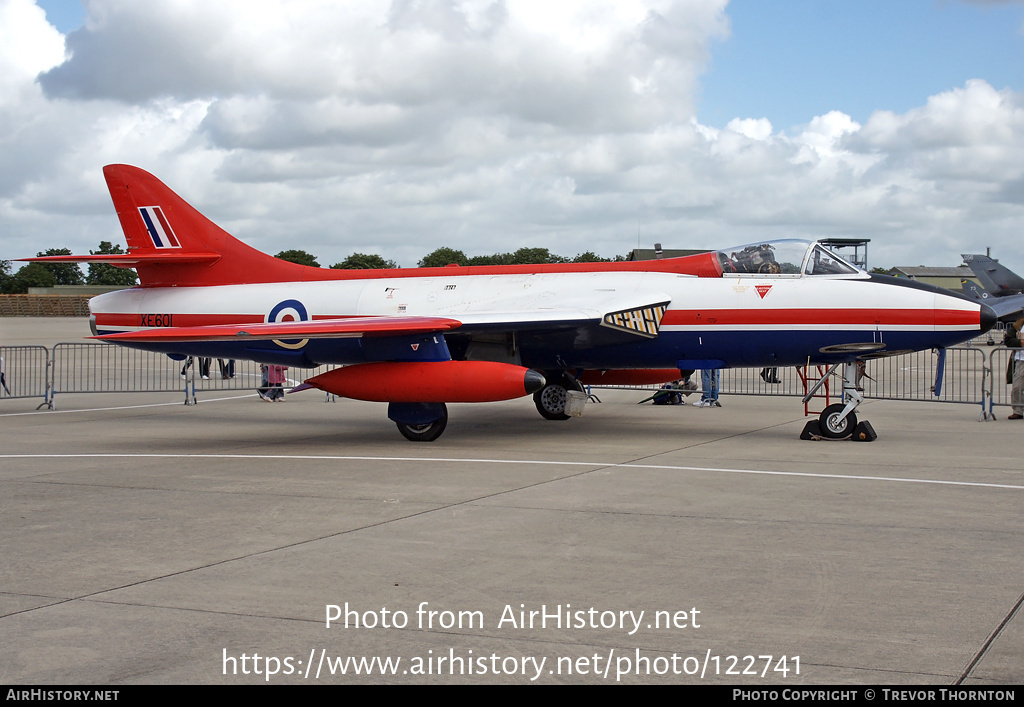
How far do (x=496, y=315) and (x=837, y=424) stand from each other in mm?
4719

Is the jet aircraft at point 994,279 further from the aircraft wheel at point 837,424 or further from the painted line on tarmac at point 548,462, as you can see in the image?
the painted line on tarmac at point 548,462

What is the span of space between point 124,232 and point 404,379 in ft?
20.6

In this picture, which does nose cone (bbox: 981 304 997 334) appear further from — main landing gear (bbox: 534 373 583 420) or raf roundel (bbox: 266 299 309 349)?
raf roundel (bbox: 266 299 309 349)

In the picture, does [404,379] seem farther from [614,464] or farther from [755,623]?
[755,623]

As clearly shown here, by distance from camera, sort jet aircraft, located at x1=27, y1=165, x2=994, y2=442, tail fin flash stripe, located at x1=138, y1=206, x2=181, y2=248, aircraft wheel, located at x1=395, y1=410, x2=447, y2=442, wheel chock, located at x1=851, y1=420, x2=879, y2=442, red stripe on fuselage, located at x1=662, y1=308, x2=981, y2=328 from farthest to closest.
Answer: tail fin flash stripe, located at x1=138, y1=206, x2=181, y2=248 → aircraft wheel, located at x1=395, y1=410, x2=447, y2=442 → wheel chock, located at x1=851, y1=420, x2=879, y2=442 → jet aircraft, located at x1=27, y1=165, x2=994, y2=442 → red stripe on fuselage, located at x1=662, y1=308, x2=981, y2=328

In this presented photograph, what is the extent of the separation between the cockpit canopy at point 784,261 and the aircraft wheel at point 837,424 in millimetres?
1831

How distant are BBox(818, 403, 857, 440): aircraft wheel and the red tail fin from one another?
26.3 ft

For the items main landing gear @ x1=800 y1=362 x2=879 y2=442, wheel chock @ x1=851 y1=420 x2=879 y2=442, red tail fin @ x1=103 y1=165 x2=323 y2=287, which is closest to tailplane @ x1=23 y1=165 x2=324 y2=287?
red tail fin @ x1=103 y1=165 x2=323 y2=287

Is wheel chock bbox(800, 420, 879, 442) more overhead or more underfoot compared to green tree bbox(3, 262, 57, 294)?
more underfoot

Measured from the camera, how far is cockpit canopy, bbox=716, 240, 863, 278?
39.9 ft

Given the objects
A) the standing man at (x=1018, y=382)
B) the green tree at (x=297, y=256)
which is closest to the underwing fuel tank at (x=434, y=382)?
the standing man at (x=1018, y=382)

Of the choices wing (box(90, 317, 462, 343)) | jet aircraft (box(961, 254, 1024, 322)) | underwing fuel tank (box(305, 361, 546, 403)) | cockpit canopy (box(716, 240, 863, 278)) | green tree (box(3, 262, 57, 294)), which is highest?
green tree (box(3, 262, 57, 294))

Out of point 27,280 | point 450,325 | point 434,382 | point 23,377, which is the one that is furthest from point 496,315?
point 27,280

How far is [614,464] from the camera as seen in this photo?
988cm
